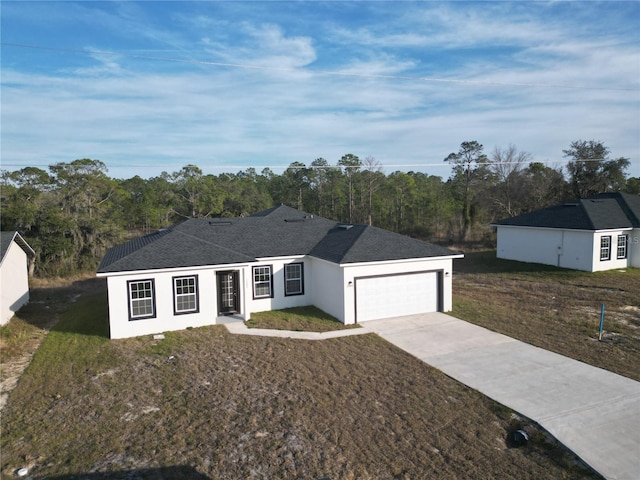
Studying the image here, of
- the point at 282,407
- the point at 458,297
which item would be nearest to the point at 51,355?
the point at 282,407

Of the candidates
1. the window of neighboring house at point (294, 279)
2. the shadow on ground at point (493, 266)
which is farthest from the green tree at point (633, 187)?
the window of neighboring house at point (294, 279)

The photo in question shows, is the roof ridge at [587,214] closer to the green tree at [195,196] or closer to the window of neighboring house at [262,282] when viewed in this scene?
the window of neighboring house at [262,282]

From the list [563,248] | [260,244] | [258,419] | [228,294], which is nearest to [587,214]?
[563,248]

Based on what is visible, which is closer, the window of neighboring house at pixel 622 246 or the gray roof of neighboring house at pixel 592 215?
the gray roof of neighboring house at pixel 592 215

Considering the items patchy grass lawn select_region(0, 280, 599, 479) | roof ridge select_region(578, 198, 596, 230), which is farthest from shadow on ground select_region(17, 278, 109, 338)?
roof ridge select_region(578, 198, 596, 230)

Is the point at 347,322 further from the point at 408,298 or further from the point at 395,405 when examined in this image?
the point at 395,405

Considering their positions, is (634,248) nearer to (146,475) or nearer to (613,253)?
(613,253)
